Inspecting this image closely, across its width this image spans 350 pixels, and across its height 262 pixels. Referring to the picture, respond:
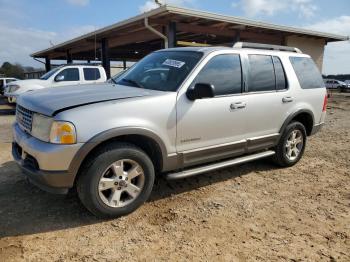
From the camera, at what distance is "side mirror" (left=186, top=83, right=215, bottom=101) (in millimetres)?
3717

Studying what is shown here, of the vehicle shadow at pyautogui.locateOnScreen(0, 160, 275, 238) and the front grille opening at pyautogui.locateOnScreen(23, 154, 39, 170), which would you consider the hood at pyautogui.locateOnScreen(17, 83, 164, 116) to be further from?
the vehicle shadow at pyautogui.locateOnScreen(0, 160, 275, 238)

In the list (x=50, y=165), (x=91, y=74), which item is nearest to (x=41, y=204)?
(x=50, y=165)

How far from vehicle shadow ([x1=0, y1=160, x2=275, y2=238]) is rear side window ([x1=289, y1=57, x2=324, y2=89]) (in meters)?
1.92

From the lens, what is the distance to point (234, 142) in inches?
173

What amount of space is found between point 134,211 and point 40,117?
1.44 meters

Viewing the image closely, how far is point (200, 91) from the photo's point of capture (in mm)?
3730

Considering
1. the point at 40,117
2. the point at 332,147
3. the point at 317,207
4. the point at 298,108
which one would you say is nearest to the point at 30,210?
the point at 40,117

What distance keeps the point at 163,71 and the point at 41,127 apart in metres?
1.71

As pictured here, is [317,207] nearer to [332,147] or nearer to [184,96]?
[184,96]

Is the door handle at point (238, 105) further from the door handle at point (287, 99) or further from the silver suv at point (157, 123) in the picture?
the door handle at point (287, 99)

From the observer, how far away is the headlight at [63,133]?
3.07m

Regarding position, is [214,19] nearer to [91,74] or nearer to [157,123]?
[91,74]

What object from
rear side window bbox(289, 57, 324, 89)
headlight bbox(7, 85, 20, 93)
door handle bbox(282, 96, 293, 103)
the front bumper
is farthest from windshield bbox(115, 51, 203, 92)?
headlight bbox(7, 85, 20, 93)

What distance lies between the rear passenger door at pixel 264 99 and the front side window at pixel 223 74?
7.4 inches
